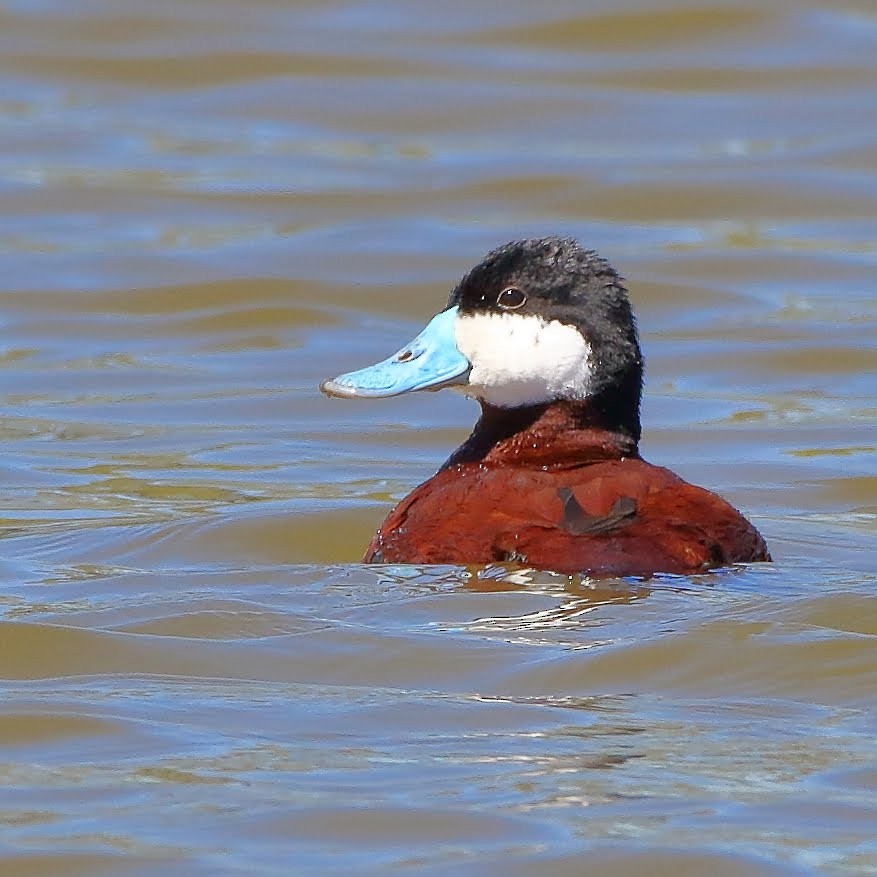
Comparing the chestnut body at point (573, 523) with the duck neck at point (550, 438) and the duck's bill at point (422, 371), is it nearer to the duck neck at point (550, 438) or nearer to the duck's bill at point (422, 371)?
the duck neck at point (550, 438)

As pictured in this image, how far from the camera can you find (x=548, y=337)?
655 centimetres

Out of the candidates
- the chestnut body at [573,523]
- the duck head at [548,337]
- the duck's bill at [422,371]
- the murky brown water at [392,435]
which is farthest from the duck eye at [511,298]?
the murky brown water at [392,435]

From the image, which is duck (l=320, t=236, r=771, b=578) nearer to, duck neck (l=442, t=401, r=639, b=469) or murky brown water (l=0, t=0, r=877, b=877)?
duck neck (l=442, t=401, r=639, b=469)

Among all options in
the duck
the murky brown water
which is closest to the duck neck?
the duck

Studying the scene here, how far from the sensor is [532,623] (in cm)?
572

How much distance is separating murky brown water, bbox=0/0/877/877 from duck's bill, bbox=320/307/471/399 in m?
0.55

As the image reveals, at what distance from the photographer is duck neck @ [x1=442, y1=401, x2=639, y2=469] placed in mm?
6531

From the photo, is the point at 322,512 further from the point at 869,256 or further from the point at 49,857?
the point at 869,256

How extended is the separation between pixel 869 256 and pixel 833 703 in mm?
7812

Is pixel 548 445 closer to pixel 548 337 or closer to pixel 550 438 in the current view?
pixel 550 438

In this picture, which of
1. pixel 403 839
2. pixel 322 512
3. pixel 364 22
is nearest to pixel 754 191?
pixel 364 22

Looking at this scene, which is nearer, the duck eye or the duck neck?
the duck neck

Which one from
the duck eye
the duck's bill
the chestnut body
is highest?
the duck eye

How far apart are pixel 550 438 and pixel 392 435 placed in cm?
300
